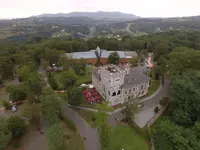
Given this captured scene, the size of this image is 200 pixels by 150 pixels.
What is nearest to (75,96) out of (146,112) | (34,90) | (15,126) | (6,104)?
(34,90)

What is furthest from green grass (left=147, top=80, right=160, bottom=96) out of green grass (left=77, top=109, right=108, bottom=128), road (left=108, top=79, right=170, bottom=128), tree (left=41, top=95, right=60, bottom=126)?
tree (left=41, top=95, right=60, bottom=126)

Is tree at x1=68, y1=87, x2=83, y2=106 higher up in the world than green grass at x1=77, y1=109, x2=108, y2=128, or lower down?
higher up

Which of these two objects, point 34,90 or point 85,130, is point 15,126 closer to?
point 34,90

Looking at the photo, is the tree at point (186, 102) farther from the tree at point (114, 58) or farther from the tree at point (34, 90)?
the tree at point (114, 58)

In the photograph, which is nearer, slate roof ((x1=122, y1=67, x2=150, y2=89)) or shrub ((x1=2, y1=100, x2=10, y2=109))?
shrub ((x1=2, y1=100, x2=10, y2=109))

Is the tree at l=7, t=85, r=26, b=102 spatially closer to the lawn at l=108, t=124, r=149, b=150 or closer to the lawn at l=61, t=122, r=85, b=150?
the lawn at l=61, t=122, r=85, b=150

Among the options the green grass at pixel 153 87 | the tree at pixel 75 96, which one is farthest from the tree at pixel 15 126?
the green grass at pixel 153 87

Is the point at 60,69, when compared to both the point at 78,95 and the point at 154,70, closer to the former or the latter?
the point at 78,95
